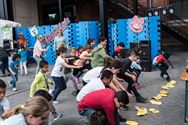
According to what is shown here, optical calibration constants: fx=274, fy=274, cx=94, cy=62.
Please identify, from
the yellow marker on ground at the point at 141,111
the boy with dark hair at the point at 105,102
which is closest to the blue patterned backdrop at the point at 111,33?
the yellow marker on ground at the point at 141,111

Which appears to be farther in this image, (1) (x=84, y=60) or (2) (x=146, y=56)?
(2) (x=146, y=56)

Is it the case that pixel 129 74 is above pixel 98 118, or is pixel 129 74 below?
above

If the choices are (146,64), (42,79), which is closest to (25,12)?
(146,64)

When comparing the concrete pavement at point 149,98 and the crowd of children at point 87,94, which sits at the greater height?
the crowd of children at point 87,94

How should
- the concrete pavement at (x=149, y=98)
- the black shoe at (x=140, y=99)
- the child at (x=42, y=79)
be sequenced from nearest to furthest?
1. the child at (x=42, y=79)
2. the concrete pavement at (x=149, y=98)
3. the black shoe at (x=140, y=99)

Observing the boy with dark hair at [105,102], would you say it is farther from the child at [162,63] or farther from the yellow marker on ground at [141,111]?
the child at [162,63]

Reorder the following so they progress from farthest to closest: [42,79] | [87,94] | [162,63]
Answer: [162,63] < [42,79] < [87,94]

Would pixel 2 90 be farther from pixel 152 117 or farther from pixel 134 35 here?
pixel 134 35

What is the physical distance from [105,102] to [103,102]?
31 mm

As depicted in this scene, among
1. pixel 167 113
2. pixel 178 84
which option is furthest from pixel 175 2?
pixel 167 113

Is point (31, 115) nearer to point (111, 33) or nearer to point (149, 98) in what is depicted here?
point (149, 98)

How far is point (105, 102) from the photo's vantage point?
158 inches

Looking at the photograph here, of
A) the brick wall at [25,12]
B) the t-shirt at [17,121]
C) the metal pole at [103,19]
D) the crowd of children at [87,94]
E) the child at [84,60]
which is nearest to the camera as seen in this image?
the t-shirt at [17,121]

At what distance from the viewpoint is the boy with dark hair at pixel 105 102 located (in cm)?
401
